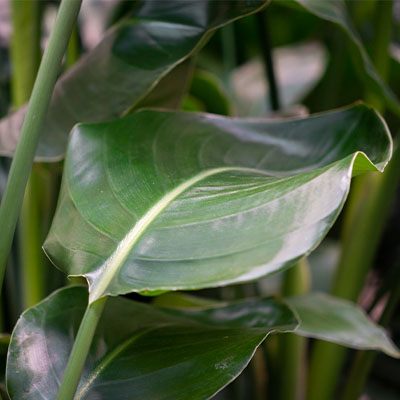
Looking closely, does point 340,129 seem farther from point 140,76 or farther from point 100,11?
point 100,11

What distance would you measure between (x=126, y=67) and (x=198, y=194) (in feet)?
0.62

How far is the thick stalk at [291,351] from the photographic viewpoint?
0.65m

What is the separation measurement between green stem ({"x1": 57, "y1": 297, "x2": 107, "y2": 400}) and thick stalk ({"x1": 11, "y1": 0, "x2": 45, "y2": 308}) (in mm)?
319

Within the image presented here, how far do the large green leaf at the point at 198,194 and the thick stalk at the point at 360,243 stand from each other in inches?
8.7

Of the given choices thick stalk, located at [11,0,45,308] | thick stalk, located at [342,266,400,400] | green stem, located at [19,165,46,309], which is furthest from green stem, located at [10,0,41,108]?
thick stalk, located at [342,266,400,400]

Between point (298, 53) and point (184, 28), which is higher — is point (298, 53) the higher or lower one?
the lower one

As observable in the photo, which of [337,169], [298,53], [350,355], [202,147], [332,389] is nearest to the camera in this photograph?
[337,169]

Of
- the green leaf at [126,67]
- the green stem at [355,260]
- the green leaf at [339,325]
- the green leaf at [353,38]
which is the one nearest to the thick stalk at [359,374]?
the green stem at [355,260]

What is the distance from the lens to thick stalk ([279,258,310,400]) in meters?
0.65

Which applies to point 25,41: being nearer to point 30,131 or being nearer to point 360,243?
point 30,131

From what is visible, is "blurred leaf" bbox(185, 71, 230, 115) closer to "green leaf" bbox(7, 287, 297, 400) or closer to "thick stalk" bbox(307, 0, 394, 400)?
"thick stalk" bbox(307, 0, 394, 400)

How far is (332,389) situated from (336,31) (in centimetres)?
51

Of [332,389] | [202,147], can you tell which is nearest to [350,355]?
[332,389]

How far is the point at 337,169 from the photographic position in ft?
0.80
